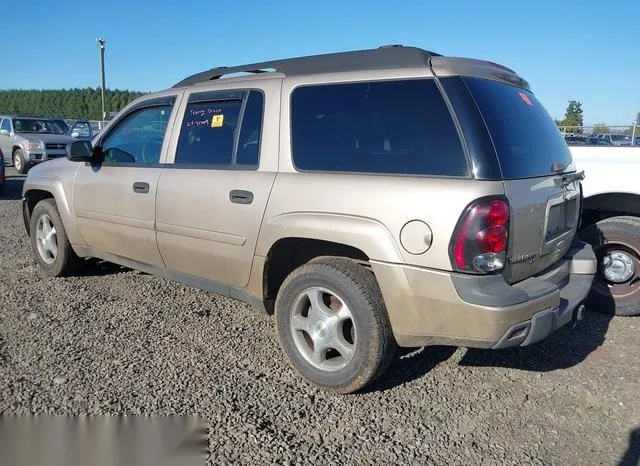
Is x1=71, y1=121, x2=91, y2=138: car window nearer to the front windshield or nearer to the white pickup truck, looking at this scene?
the front windshield

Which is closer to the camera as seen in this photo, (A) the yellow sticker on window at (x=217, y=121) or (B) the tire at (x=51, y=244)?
(A) the yellow sticker on window at (x=217, y=121)

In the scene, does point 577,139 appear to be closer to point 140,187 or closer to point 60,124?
point 140,187

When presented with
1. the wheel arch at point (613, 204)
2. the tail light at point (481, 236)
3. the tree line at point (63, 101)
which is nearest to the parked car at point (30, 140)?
the wheel arch at point (613, 204)

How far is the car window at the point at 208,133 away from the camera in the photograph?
3774 millimetres

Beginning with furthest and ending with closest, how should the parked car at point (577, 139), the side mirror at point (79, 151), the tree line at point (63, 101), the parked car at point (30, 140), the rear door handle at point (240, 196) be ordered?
the tree line at point (63, 101) < the parked car at point (30, 140) < the parked car at point (577, 139) < the side mirror at point (79, 151) < the rear door handle at point (240, 196)

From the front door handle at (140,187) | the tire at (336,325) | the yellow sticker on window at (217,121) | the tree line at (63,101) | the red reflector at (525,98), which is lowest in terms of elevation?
the tire at (336,325)

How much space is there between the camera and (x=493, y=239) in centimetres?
269

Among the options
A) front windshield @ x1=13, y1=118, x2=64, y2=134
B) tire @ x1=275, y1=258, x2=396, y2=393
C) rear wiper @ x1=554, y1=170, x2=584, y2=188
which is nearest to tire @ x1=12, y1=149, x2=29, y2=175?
front windshield @ x1=13, y1=118, x2=64, y2=134

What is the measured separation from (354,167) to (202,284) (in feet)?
5.23

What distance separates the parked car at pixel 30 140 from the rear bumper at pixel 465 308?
15.4 metres

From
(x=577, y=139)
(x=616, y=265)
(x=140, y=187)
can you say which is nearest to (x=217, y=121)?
(x=140, y=187)

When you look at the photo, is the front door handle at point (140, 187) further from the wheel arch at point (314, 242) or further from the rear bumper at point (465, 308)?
the rear bumper at point (465, 308)

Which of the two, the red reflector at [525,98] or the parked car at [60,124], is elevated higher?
the parked car at [60,124]

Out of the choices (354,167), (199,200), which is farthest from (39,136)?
(354,167)
